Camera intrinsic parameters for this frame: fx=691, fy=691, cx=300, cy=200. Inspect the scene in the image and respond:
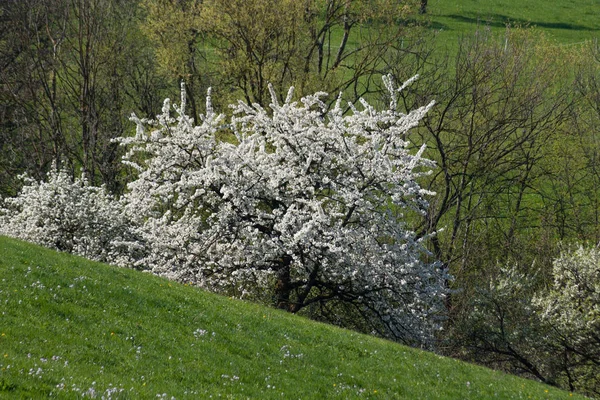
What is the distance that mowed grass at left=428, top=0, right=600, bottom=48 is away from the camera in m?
53.5

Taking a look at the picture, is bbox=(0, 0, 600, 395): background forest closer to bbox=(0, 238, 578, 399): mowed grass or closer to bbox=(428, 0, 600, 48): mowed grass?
bbox=(0, 238, 578, 399): mowed grass

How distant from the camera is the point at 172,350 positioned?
10875mm

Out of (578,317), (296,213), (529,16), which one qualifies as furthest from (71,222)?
(529,16)

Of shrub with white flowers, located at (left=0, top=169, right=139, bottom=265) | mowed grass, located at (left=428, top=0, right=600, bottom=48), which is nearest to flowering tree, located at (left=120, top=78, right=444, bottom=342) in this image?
shrub with white flowers, located at (left=0, top=169, right=139, bottom=265)

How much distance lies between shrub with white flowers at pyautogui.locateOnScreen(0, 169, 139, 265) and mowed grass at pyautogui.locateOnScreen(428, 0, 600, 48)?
114ft

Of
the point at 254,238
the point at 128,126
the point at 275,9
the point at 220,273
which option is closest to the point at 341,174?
the point at 254,238

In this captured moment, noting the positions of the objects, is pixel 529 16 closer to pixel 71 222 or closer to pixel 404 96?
pixel 404 96

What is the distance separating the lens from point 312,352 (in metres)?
13.1

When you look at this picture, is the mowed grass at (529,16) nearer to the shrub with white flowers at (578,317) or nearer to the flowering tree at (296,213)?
the shrub with white flowers at (578,317)

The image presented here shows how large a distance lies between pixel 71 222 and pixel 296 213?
7840 millimetres

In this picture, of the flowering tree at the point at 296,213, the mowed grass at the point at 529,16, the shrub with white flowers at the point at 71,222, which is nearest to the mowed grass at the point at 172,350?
the flowering tree at the point at 296,213

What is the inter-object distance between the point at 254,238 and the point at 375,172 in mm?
3937

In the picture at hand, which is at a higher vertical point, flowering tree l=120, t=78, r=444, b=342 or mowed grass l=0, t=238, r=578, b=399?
flowering tree l=120, t=78, r=444, b=342

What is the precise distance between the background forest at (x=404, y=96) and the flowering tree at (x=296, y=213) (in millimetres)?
4171
